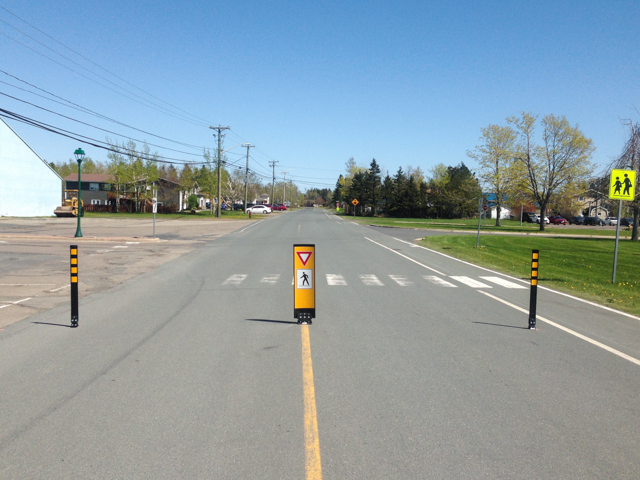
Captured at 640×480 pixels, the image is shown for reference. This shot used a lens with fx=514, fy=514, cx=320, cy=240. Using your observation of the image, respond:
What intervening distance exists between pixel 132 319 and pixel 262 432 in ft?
17.3

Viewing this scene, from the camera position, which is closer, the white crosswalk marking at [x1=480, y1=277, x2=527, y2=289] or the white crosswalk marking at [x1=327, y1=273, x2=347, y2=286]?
the white crosswalk marking at [x1=327, y1=273, x2=347, y2=286]

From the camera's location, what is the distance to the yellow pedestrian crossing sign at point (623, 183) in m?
14.2

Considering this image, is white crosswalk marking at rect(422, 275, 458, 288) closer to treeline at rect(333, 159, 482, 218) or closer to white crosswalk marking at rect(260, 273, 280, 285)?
white crosswalk marking at rect(260, 273, 280, 285)

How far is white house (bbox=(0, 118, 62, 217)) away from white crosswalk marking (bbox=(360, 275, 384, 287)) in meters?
51.7

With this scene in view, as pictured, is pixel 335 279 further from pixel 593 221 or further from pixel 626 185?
pixel 593 221

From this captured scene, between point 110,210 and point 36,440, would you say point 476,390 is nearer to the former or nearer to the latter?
point 36,440

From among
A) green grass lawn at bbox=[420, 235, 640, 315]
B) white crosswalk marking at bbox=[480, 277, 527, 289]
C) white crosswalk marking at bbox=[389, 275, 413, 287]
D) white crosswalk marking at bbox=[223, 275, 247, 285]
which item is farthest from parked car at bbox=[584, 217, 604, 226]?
white crosswalk marking at bbox=[223, 275, 247, 285]

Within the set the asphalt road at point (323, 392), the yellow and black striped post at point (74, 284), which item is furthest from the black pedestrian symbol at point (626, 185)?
the yellow and black striped post at point (74, 284)

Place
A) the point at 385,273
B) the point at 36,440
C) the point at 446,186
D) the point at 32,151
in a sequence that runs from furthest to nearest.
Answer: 1. the point at 446,186
2. the point at 32,151
3. the point at 385,273
4. the point at 36,440

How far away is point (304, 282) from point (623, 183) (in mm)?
10820

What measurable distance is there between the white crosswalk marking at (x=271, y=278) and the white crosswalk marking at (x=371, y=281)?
2.39 meters

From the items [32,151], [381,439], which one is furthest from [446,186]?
[381,439]

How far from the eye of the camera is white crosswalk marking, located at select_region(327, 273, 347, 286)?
13527 mm

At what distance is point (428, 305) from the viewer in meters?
10.5
